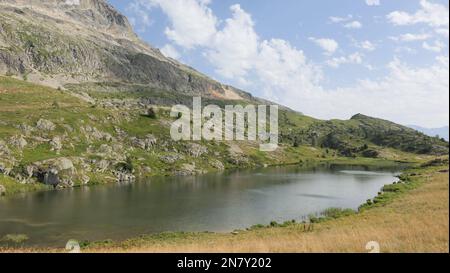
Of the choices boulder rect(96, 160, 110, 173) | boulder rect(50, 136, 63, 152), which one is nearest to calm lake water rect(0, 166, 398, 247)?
boulder rect(96, 160, 110, 173)

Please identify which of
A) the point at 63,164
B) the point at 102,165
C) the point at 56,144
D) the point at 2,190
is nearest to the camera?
the point at 2,190

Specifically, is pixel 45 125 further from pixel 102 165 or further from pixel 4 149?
pixel 102 165

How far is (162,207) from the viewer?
4289 inches

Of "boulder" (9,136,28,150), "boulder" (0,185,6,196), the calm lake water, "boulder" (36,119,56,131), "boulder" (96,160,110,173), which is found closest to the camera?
the calm lake water

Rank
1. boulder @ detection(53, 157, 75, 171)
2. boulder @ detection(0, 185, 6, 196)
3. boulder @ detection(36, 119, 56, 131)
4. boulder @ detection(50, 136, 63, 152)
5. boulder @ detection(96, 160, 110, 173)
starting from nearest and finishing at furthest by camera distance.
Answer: boulder @ detection(0, 185, 6, 196) < boulder @ detection(53, 157, 75, 171) < boulder @ detection(96, 160, 110, 173) < boulder @ detection(50, 136, 63, 152) < boulder @ detection(36, 119, 56, 131)

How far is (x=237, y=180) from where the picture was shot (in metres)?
177

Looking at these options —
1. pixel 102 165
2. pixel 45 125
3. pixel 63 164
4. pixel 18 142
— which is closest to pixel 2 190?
pixel 63 164

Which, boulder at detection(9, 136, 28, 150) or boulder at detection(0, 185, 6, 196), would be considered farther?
boulder at detection(9, 136, 28, 150)

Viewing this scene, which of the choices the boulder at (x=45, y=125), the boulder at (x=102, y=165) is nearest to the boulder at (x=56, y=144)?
the boulder at (x=45, y=125)

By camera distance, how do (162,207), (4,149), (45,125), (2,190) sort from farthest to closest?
(45,125), (4,149), (2,190), (162,207)

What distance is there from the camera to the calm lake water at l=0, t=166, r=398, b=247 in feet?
274

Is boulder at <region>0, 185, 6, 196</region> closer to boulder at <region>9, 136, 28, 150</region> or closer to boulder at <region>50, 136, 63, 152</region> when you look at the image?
boulder at <region>9, 136, 28, 150</region>
